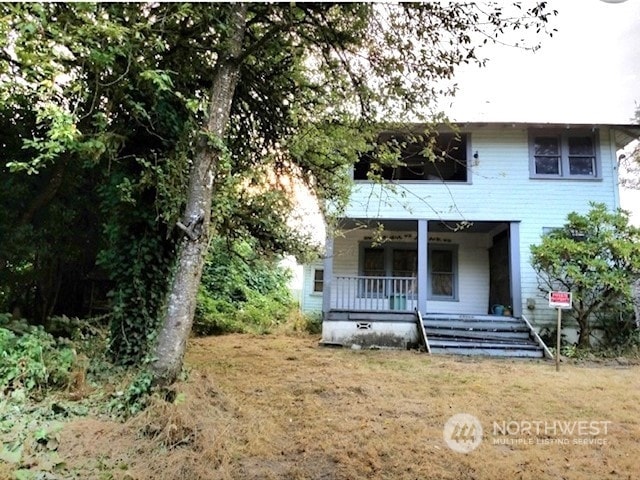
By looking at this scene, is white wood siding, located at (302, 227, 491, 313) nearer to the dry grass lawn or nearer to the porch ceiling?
the porch ceiling

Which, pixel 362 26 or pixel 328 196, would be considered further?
pixel 328 196

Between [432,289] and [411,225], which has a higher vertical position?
[411,225]

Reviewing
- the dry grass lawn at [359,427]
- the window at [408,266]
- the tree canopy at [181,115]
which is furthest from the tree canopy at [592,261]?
the tree canopy at [181,115]

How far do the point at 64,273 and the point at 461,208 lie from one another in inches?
356

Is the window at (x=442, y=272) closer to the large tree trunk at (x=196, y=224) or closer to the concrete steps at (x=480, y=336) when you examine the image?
the concrete steps at (x=480, y=336)

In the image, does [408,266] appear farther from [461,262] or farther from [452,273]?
[461,262]

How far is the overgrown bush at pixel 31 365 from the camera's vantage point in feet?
12.0

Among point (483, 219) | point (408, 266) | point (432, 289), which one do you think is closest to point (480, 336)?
point (432, 289)

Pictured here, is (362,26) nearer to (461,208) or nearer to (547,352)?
(461,208)

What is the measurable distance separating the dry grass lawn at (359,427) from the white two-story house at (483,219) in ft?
8.72

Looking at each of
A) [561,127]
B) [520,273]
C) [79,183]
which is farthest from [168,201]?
[561,127]

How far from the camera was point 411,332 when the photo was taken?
9.41 metres

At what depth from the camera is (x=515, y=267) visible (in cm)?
969

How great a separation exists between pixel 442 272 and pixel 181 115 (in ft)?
28.5
